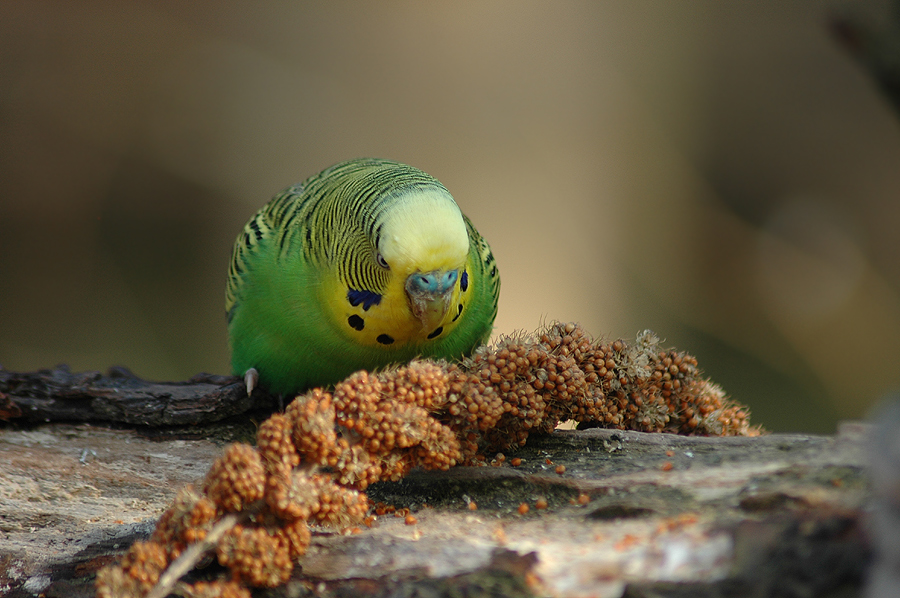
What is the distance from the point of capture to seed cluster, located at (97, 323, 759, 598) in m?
2.03

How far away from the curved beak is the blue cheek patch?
0.18 m

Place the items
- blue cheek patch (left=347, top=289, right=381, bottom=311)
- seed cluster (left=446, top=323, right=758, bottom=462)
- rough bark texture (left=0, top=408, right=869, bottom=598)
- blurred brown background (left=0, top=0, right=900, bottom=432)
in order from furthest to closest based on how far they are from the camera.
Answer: blurred brown background (left=0, top=0, right=900, bottom=432) < blue cheek patch (left=347, top=289, right=381, bottom=311) < seed cluster (left=446, top=323, right=758, bottom=462) < rough bark texture (left=0, top=408, right=869, bottom=598)

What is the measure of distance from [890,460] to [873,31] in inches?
96.3

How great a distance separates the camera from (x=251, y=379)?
12.4ft

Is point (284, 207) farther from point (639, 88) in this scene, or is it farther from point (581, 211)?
point (639, 88)

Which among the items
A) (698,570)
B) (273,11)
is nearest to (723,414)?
(698,570)

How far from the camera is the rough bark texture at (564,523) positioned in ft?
5.45

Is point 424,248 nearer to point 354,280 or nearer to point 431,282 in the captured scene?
point 431,282

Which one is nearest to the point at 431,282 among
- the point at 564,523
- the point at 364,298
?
the point at 364,298

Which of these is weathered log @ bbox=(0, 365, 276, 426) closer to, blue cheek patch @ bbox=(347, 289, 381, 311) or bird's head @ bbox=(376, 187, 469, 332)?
blue cheek patch @ bbox=(347, 289, 381, 311)

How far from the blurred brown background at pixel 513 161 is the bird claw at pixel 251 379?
A: 11.3 feet

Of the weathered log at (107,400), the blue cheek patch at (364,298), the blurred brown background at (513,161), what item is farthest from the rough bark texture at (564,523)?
the blurred brown background at (513,161)

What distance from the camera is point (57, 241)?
6.81 metres

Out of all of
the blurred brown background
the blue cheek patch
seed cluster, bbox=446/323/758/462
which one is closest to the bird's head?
the blue cheek patch
